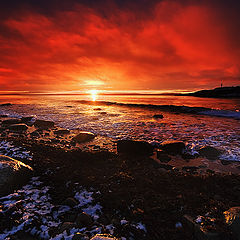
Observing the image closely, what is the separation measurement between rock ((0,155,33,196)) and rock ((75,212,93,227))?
212 centimetres

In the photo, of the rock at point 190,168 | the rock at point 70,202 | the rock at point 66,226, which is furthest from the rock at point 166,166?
the rock at point 66,226

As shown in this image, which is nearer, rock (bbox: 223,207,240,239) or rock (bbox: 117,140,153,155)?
rock (bbox: 223,207,240,239)

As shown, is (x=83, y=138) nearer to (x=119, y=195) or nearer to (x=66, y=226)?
(x=119, y=195)

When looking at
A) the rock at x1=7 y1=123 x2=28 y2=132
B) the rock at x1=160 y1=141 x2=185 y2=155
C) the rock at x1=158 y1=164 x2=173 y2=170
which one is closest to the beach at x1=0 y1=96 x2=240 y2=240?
the rock at x1=158 y1=164 x2=173 y2=170

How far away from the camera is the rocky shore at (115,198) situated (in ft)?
9.06

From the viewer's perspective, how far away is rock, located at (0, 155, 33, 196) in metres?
3.68

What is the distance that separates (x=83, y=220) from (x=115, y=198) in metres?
0.98

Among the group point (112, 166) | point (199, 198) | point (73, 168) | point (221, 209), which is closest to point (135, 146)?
point (112, 166)

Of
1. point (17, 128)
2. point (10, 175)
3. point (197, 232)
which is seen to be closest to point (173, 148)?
point (197, 232)

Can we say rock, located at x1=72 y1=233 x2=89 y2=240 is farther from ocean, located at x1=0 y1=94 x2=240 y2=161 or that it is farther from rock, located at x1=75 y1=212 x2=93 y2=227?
ocean, located at x1=0 y1=94 x2=240 y2=161

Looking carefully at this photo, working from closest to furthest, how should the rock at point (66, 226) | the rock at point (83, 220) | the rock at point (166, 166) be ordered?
the rock at point (66, 226) < the rock at point (83, 220) < the rock at point (166, 166)

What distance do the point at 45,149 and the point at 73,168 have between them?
8.01 ft

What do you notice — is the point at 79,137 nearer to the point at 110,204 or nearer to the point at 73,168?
the point at 73,168

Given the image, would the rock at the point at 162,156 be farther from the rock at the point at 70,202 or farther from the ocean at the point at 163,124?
the rock at the point at 70,202
